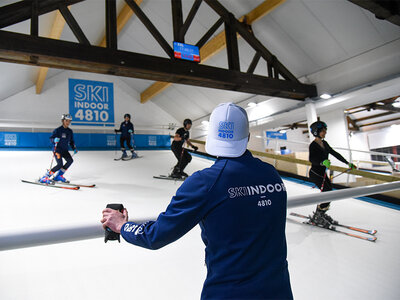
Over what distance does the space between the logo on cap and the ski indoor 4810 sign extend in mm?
A: 12605

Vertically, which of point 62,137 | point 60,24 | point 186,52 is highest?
point 60,24

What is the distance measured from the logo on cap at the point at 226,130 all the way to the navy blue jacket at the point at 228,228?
0.38 feet

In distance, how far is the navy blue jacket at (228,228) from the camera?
3.03ft

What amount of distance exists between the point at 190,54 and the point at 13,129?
426 inches

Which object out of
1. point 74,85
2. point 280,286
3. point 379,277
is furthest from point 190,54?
point 74,85

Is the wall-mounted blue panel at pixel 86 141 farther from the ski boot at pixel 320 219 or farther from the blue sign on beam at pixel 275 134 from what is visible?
the ski boot at pixel 320 219

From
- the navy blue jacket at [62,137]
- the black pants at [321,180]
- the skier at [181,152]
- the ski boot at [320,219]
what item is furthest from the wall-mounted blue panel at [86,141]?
the ski boot at [320,219]

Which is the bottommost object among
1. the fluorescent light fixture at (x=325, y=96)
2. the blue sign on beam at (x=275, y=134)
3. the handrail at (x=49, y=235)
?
the handrail at (x=49, y=235)

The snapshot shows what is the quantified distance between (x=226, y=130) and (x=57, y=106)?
1533cm

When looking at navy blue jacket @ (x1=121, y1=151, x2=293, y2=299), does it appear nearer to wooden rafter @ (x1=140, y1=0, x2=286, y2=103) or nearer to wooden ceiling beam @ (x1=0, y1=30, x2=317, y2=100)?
wooden ceiling beam @ (x1=0, y1=30, x2=317, y2=100)

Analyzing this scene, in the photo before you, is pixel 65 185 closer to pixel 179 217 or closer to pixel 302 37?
pixel 179 217

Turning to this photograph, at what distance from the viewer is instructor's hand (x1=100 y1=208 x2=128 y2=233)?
39.0 inches

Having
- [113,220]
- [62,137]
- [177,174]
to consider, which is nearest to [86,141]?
[62,137]

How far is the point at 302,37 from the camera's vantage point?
8.33 m
